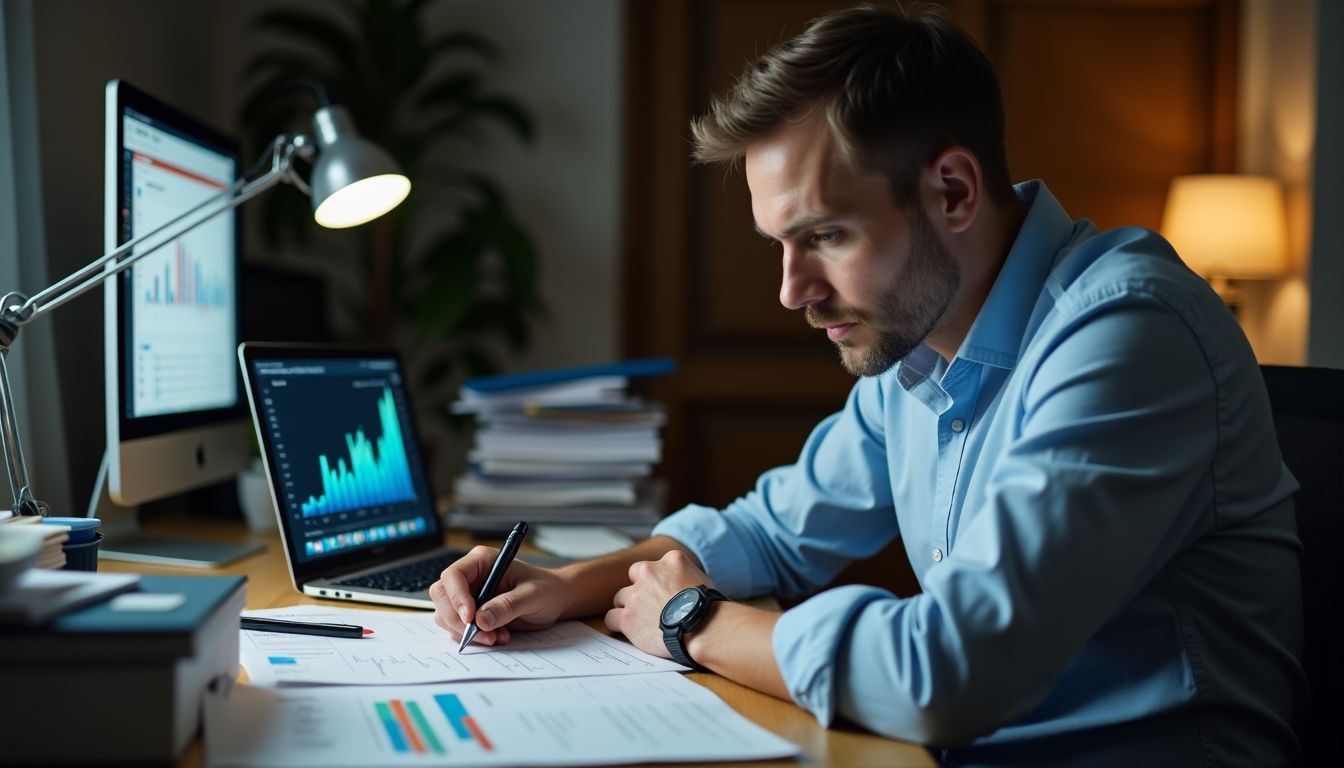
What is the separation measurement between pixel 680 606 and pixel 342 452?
578 mm

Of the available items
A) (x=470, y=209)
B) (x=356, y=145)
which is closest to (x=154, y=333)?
(x=356, y=145)

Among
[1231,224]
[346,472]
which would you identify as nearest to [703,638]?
[346,472]

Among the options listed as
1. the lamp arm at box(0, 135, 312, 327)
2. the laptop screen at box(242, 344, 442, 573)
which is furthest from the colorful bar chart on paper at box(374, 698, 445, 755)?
the lamp arm at box(0, 135, 312, 327)

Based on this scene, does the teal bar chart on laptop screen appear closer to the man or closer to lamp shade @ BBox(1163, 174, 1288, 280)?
the man

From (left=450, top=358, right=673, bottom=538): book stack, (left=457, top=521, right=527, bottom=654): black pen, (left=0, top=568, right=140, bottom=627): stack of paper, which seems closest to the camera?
(left=0, top=568, right=140, bottom=627): stack of paper

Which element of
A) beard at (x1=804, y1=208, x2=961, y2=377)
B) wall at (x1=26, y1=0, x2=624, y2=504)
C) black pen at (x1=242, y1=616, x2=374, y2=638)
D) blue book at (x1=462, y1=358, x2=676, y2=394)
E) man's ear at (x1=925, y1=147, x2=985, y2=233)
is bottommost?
black pen at (x1=242, y1=616, x2=374, y2=638)

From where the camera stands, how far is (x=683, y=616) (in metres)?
0.95

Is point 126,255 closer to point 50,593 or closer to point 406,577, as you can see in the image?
point 406,577

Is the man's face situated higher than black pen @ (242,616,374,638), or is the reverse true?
the man's face

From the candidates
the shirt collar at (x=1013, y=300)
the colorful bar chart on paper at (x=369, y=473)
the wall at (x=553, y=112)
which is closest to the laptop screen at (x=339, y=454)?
the colorful bar chart on paper at (x=369, y=473)

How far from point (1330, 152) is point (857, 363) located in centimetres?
245

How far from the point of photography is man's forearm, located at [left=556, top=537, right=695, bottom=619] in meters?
1.10

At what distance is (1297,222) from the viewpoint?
9.79ft

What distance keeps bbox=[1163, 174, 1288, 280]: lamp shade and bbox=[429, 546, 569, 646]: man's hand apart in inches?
93.6
